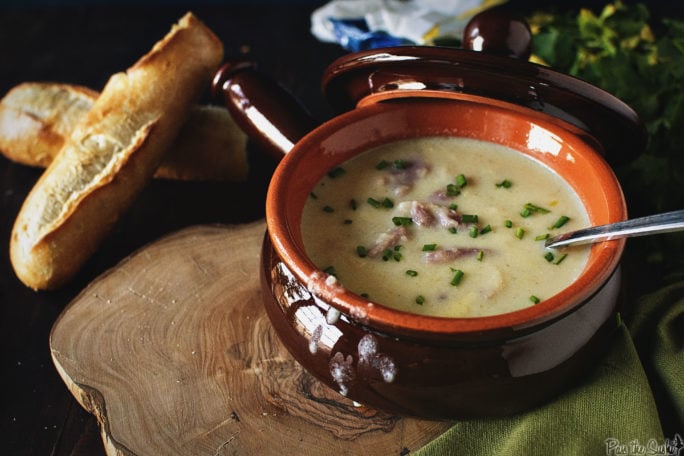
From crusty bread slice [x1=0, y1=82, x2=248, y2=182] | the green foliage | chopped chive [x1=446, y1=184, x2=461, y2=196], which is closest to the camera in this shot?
chopped chive [x1=446, y1=184, x2=461, y2=196]

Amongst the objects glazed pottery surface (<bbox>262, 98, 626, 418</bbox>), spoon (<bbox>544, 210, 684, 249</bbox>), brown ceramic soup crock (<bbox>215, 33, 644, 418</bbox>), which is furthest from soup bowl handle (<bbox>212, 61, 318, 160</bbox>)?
spoon (<bbox>544, 210, 684, 249</bbox>)

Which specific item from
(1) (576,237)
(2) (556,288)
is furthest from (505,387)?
(1) (576,237)

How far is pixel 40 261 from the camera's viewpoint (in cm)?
242

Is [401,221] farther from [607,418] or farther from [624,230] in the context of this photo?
[607,418]

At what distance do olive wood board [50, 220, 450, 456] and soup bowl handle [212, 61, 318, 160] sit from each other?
30 centimetres

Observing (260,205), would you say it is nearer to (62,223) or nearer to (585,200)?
(62,223)

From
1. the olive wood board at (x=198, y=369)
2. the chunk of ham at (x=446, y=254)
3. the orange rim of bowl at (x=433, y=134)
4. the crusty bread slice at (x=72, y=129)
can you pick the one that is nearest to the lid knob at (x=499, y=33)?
the orange rim of bowl at (x=433, y=134)

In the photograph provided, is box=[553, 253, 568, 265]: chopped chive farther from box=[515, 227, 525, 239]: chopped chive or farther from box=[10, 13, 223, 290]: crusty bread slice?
box=[10, 13, 223, 290]: crusty bread slice

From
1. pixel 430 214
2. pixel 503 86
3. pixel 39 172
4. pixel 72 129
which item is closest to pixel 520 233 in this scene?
pixel 430 214

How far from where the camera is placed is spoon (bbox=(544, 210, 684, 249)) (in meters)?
1.66

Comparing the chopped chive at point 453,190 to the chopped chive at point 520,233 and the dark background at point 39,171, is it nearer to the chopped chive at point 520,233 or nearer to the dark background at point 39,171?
the chopped chive at point 520,233

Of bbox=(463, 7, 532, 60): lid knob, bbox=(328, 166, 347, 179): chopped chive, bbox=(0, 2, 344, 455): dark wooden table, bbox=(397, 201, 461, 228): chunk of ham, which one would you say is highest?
bbox=(463, 7, 532, 60): lid knob

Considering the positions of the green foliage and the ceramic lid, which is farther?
the green foliage

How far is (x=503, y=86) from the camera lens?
1930 millimetres
